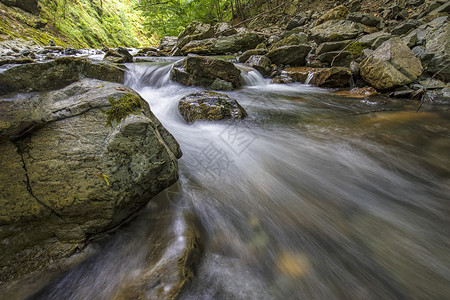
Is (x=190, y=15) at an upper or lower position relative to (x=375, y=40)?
upper

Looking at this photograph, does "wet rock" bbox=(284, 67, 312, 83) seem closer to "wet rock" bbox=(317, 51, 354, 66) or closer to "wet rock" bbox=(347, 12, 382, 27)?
"wet rock" bbox=(317, 51, 354, 66)

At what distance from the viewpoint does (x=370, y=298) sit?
57.1 inches

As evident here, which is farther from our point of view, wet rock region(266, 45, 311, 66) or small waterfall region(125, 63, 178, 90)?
wet rock region(266, 45, 311, 66)

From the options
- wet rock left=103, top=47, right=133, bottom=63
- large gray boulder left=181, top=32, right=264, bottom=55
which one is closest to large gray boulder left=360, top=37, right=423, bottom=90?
large gray boulder left=181, top=32, right=264, bottom=55

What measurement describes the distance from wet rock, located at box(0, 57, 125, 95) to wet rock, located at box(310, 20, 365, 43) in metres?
11.1

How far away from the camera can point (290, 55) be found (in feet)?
29.8

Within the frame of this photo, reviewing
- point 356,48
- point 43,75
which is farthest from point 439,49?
point 43,75

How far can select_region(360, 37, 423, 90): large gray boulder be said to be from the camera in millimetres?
5801

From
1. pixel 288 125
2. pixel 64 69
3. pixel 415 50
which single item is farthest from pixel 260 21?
pixel 64 69

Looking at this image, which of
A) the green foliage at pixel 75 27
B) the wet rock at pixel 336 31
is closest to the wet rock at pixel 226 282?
the green foliage at pixel 75 27

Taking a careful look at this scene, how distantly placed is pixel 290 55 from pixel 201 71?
503 centimetres

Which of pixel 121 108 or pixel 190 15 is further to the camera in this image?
pixel 190 15

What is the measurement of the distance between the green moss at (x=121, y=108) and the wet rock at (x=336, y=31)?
1124 centimetres

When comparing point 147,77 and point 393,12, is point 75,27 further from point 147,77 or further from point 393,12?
point 393,12
